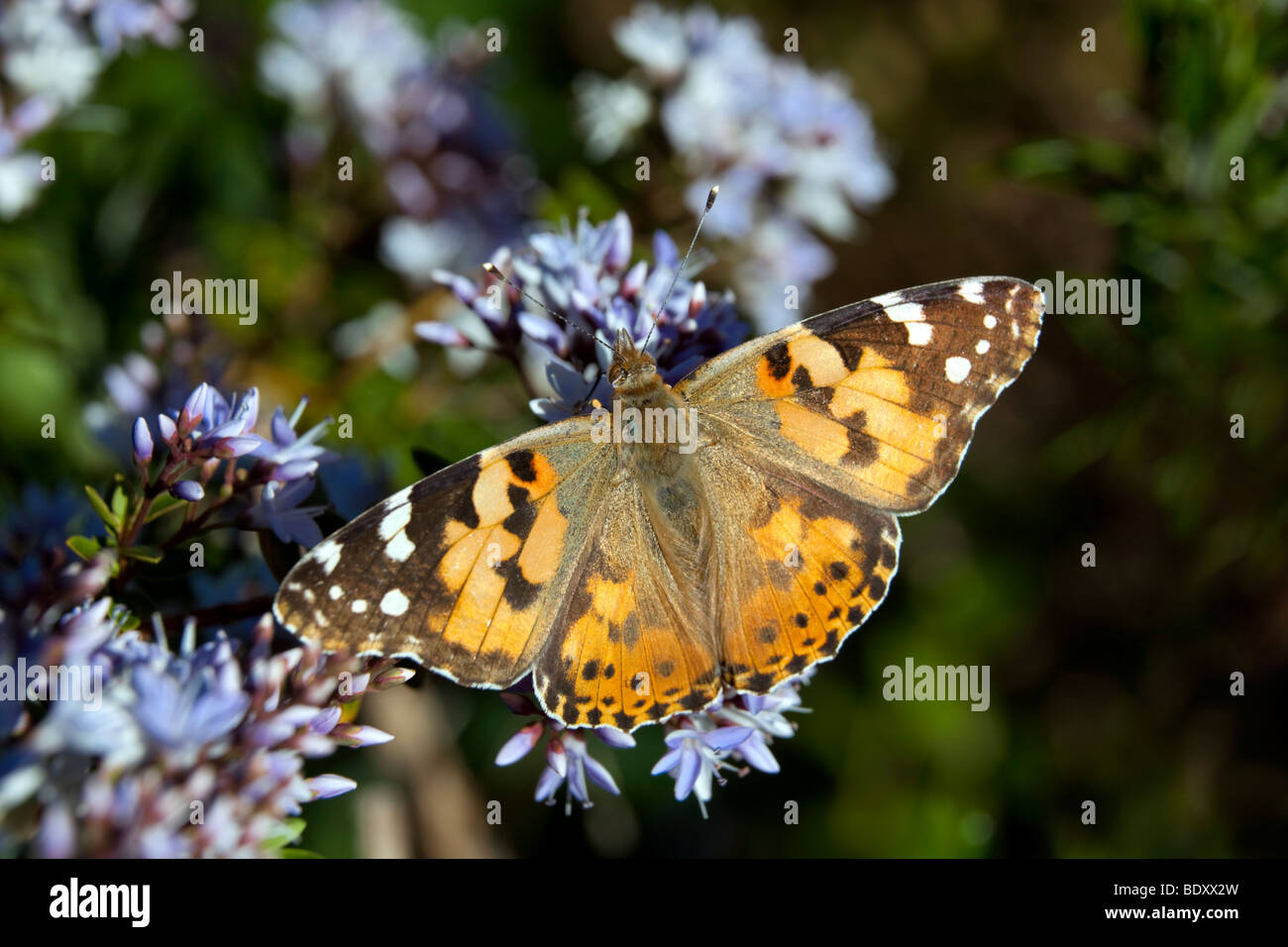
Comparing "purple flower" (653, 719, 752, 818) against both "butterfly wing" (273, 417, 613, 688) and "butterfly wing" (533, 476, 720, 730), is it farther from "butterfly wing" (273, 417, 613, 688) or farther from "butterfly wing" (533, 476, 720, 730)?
"butterfly wing" (273, 417, 613, 688)

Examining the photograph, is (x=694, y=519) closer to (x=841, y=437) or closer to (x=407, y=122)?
(x=841, y=437)

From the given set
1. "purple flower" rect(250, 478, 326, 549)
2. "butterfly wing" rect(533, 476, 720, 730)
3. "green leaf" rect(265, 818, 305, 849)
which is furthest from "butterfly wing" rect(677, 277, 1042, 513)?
"green leaf" rect(265, 818, 305, 849)

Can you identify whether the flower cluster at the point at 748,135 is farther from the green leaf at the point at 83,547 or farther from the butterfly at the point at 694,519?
the green leaf at the point at 83,547

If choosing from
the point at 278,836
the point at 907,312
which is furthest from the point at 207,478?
the point at 907,312

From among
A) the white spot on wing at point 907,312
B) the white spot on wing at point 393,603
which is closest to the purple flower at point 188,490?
the white spot on wing at point 393,603

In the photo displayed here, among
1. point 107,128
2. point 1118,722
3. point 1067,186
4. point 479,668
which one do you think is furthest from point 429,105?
point 1118,722
